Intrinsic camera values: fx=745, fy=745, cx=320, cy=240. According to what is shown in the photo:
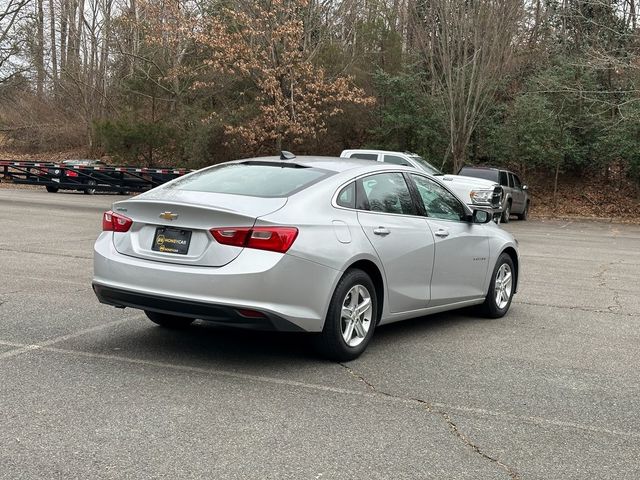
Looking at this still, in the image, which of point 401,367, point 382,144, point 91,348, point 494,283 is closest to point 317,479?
point 401,367

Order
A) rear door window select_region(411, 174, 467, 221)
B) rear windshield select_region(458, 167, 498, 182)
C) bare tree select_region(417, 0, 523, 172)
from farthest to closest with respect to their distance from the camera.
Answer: bare tree select_region(417, 0, 523, 172), rear windshield select_region(458, 167, 498, 182), rear door window select_region(411, 174, 467, 221)

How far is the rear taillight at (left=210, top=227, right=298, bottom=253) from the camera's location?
17.2 ft

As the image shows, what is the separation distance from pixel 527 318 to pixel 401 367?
270 cm

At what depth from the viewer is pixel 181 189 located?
5.98 meters

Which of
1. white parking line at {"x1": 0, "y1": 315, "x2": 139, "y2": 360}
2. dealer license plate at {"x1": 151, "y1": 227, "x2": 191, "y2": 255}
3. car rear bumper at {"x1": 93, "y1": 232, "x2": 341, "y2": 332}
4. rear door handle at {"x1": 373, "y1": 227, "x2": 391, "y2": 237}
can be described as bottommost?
white parking line at {"x1": 0, "y1": 315, "x2": 139, "y2": 360}

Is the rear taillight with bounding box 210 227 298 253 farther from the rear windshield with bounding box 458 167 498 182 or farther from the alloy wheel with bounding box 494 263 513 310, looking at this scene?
the rear windshield with bounding box 458 167 498 182

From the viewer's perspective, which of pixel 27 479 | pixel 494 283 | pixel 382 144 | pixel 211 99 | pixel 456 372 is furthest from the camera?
pixel 211 99

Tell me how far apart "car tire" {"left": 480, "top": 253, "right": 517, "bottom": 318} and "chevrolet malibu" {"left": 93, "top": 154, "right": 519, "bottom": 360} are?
93 centimetres

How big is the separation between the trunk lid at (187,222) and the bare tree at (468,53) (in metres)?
22.9

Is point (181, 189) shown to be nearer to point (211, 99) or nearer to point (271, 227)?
point (271, 227)

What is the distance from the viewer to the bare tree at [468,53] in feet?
87.7

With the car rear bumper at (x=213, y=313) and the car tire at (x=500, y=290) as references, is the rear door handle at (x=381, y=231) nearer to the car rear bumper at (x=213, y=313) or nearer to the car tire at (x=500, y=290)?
the car rear bumper at (x=213, y=313)

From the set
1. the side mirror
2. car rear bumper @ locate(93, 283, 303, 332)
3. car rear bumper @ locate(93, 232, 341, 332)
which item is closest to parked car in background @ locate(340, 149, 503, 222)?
the side mirror

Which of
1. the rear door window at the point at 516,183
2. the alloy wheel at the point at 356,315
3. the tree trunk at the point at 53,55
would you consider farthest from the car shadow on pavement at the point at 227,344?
the tree trunk at the point at 53,55
